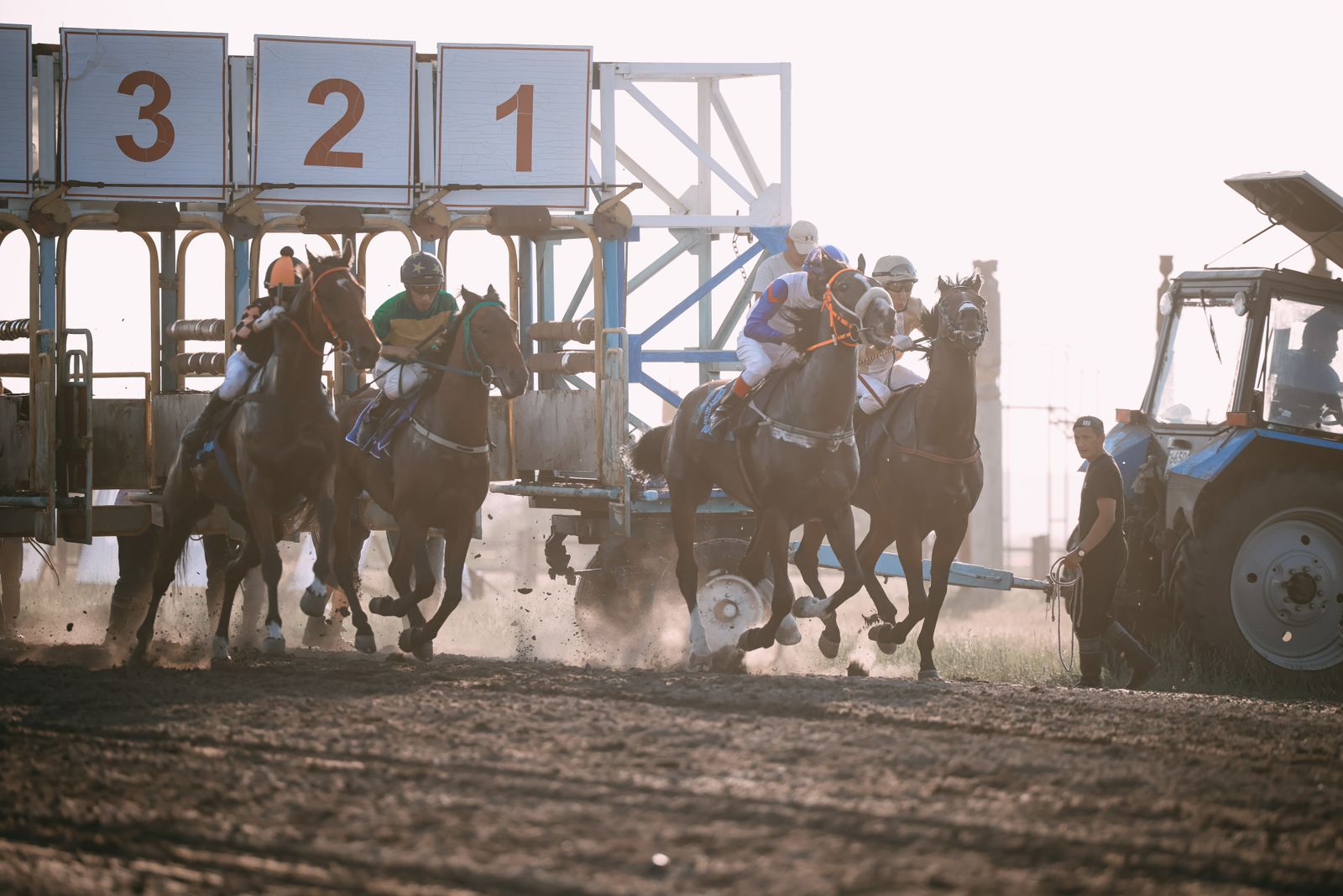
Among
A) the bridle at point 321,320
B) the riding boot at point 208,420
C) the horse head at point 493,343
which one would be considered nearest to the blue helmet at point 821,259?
the horse head at point 493,343

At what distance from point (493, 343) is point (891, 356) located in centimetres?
317

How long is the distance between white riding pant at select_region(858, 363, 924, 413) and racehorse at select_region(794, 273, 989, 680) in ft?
1.27

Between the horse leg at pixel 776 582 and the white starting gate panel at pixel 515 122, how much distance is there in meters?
3.98

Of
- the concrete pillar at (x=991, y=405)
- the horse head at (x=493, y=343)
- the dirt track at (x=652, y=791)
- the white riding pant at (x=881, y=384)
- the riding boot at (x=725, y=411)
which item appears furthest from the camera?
the concrete pillar at (x=991, y=405)

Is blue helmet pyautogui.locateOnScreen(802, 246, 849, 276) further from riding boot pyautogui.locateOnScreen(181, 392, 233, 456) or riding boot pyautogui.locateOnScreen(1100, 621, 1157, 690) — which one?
riding boot pyautogui.locateOnScreen(181, 392, 233, 456)

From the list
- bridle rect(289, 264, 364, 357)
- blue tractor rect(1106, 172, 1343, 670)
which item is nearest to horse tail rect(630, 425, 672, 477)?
bridle rect(289, 264, 364, 357)

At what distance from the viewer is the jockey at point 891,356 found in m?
10.7

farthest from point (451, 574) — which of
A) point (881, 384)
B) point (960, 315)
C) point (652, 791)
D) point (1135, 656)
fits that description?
point (652, 791)

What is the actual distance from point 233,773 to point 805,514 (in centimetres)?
479

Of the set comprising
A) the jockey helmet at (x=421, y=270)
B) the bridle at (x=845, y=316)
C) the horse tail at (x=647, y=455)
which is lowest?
the horse tail at (x=647, y=455)

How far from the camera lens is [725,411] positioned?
991 centimetres

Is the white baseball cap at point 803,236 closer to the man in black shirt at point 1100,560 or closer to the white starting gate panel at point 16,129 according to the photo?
the man in black shirt at point 1100,560

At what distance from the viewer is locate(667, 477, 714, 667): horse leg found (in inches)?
400

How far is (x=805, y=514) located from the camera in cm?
954
